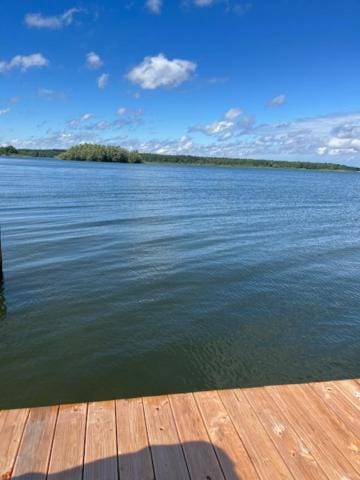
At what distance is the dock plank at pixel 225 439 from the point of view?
9.76ft

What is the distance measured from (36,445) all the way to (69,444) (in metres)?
0.30

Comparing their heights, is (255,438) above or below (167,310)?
above

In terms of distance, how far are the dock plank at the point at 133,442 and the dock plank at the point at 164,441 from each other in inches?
2.3

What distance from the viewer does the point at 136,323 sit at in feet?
23.9

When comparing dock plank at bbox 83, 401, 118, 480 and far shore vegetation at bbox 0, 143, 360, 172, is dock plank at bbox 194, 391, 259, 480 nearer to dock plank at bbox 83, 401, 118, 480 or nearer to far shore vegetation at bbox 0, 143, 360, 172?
dock plank at bbox 83, 401, 118, 480

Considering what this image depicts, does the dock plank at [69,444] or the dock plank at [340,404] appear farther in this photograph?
the dock plank at [340,404]

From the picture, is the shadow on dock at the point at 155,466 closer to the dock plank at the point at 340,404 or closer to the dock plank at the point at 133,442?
the dock plank at the point at 133,442

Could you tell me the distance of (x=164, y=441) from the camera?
3.28m

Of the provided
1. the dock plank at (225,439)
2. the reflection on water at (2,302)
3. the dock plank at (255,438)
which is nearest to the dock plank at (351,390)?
the dock plank at (255,438)

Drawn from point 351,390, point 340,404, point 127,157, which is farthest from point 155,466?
→ point 127,157

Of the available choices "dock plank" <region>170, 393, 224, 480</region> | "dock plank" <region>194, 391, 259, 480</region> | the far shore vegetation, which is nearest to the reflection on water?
"dock plank" <region>170, 393, 224, 480</region>

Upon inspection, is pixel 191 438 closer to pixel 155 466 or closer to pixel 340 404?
pixel 155 466

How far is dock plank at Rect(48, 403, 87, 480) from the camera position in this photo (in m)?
2.91

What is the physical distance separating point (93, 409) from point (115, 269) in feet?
22.1
